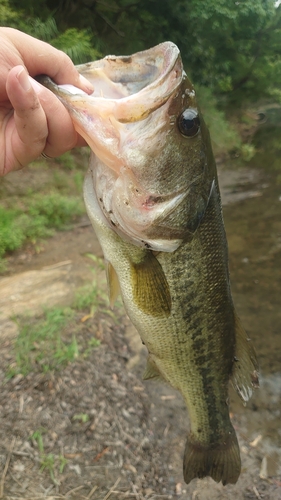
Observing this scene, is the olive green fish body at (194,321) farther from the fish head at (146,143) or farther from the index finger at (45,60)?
the index finger at (45,60)

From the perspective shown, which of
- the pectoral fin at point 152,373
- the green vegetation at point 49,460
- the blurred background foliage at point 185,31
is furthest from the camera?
the blurred background foliage at point 185,31

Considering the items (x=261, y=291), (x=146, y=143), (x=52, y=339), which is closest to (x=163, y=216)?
(x=146, y=143)

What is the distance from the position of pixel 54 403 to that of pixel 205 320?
68.2 inches

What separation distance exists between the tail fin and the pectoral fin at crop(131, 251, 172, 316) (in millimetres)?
990

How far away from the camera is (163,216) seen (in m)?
1.51

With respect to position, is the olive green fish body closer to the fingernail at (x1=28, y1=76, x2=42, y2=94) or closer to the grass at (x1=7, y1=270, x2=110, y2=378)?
the fingernail at (x1=28, y1=76, x2=42, y2=94)

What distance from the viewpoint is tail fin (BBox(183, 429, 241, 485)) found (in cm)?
216

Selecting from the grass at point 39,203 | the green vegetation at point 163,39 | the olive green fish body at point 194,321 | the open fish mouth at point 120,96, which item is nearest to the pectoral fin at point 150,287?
the olive green fish body at point 194,321

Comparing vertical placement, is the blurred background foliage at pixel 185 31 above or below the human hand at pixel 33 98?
below

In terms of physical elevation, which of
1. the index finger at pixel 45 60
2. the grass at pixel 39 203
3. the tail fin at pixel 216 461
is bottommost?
the grass at pixel 39 203

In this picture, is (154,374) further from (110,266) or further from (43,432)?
(43,432)

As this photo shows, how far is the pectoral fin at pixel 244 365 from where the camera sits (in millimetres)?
1945

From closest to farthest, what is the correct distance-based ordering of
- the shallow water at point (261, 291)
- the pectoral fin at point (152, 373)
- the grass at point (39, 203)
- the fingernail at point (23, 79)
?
the fingernail at point (23, 79) < the pectoral fin at point (152, 373) < the shallow water at point (261, 291) < the grass at point (39, 203)

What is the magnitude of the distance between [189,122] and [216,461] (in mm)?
1881
